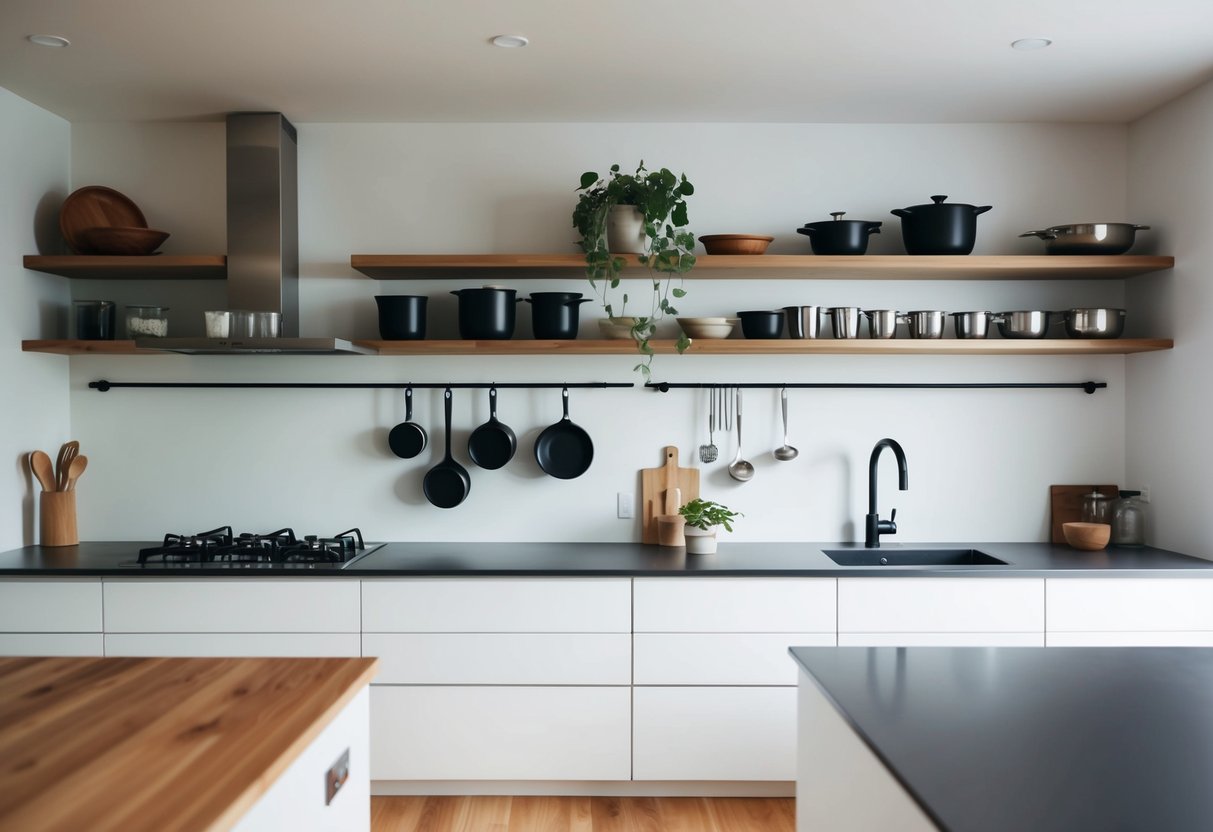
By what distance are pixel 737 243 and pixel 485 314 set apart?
0.93m

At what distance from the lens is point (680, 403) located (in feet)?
12.1

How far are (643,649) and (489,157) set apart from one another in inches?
76.1

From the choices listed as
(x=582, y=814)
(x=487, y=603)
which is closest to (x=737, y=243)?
(x=487, y=603)

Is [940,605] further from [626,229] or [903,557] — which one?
[626,229]

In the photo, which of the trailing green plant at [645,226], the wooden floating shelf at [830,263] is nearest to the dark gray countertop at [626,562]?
the trailing green plant at [645,226]

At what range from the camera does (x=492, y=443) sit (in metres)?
3.66

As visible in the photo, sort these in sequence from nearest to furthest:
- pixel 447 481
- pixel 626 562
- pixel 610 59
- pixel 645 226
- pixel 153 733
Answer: pixel 153 733 < pixel 610 59 < pixel 626 562 < pixel 645 226 < pixel 447 481

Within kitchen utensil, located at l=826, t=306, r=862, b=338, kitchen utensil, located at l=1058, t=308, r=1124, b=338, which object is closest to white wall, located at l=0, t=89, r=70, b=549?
kitchen utensil, located at l=826, t=306, r=862, b=338

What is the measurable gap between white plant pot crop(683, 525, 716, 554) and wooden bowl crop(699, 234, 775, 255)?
997 mm

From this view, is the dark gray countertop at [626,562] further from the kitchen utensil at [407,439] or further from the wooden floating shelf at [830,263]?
the wooden floating shelf at [830,263]

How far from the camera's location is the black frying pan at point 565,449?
366cm

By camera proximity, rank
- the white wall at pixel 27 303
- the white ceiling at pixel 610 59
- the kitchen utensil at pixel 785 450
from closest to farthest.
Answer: the white ceiling at pixel 610 59
the white wall at pixel 27 303
the kitchen utensil at pixel 785 450

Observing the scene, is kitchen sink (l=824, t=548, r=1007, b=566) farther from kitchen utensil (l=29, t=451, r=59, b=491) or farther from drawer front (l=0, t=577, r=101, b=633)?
kitchen utensil (l=29, t=451, r=59, b=491)

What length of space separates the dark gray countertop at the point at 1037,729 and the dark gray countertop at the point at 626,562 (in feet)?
3.61
